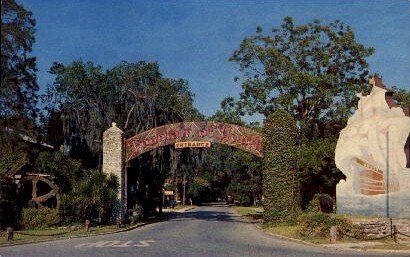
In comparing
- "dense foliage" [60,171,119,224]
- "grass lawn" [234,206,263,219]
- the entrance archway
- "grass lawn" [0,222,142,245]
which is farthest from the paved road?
"grass lawn" [234,206,263,219]

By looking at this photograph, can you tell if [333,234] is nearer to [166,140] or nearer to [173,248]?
[173,248]

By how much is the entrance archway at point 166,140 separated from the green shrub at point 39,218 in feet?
14.6

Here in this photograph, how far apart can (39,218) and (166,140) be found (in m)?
9.50

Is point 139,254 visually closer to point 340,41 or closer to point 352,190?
point 352,190

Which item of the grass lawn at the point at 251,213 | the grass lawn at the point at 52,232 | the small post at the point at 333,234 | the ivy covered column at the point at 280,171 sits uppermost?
the ivy covered column at the point at 280,171

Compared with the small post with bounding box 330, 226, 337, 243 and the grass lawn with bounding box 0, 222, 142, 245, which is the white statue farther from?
the grass lawn with bounding box 0, 222, 142, 245

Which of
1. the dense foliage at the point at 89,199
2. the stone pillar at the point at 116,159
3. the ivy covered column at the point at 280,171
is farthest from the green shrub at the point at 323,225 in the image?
the stone pillar at the point at 116,159

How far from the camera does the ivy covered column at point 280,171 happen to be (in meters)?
29.9

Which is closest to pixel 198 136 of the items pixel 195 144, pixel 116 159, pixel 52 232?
pixel 195 144

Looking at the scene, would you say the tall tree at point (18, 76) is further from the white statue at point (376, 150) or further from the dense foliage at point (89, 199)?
Result: the white statue at point (376, 150)

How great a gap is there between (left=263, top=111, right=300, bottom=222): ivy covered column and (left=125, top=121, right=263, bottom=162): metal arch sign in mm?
1465

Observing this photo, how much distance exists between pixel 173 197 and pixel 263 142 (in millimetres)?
63199

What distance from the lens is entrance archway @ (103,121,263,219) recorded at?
32688 millimetres

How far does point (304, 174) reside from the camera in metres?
36.0
